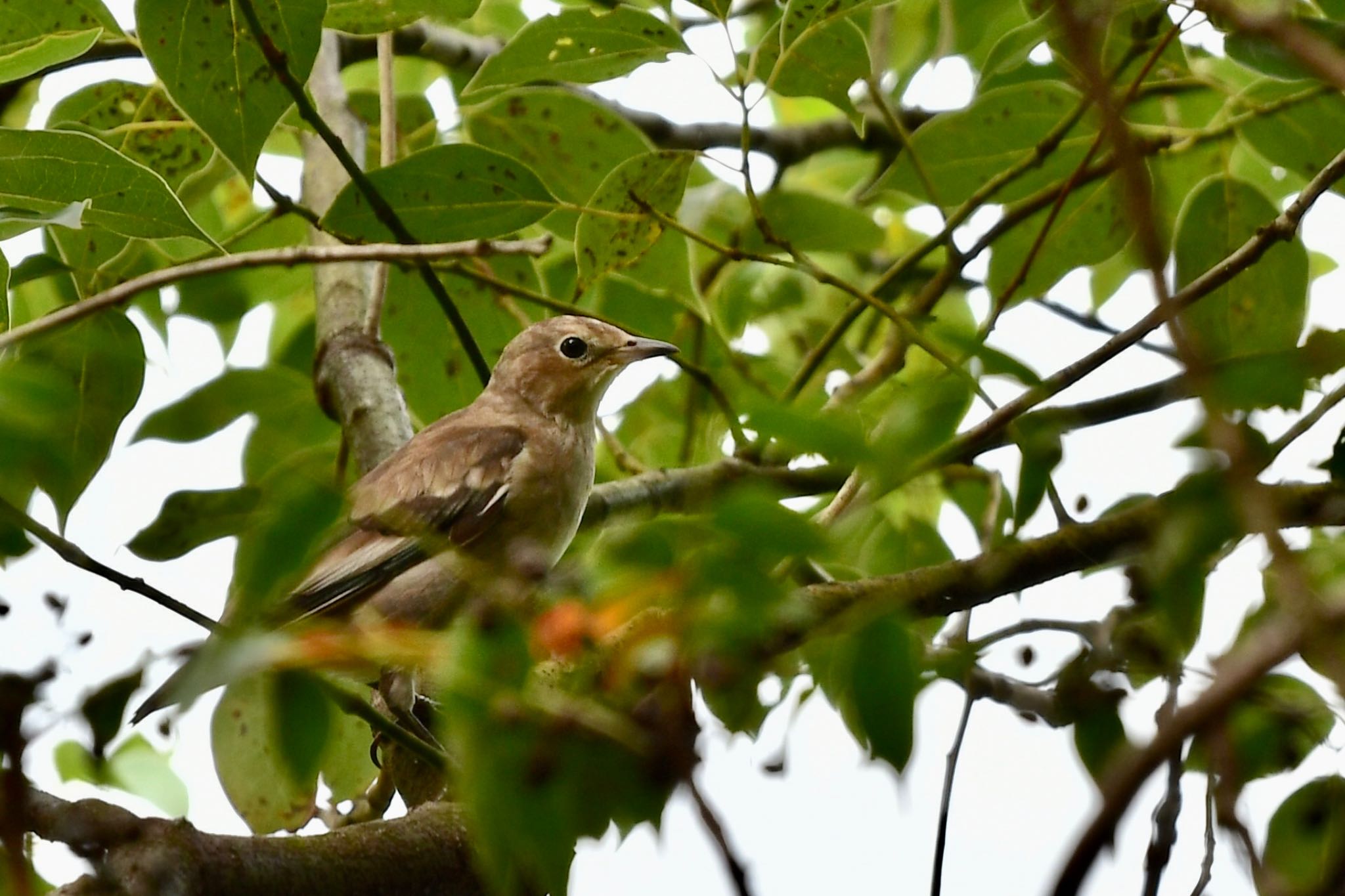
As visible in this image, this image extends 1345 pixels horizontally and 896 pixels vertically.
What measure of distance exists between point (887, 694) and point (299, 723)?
0.65 meters

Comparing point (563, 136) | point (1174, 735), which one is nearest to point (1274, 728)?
point (1174, 735)

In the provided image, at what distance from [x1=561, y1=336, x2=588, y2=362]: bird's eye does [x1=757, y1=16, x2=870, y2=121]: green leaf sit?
2.16m

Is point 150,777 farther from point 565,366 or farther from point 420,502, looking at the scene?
point 565,366

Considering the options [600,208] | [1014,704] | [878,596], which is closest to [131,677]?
[878,596]

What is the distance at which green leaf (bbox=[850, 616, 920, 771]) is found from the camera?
155 centimetres

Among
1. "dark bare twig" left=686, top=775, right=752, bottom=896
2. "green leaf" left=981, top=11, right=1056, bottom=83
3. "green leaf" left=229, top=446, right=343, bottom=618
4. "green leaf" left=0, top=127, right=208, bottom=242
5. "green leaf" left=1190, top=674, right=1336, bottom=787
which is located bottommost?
"dark bare twig" left=686, top=775, right=752, bottom=896

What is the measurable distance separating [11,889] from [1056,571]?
1587mm

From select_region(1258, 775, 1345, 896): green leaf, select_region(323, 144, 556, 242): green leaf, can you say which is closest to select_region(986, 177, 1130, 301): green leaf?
select_region(323, 144, 556, 242): green leaf

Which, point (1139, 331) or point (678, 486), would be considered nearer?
point (1139, 331)

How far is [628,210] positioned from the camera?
13.7 ft

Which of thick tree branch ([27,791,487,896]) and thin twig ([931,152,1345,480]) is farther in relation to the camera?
thick tree branch ([27,791,487,896])

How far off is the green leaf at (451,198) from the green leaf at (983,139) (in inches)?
42.8

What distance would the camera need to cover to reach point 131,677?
1537 millimetres

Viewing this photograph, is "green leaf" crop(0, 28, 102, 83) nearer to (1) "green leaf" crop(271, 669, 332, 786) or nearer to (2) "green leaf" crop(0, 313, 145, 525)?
(2) "green leaf" crop(0, 313, 145, 525)
